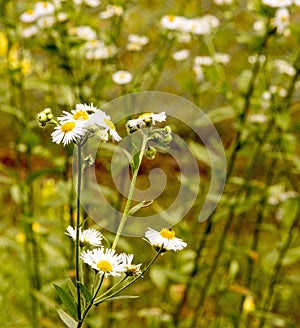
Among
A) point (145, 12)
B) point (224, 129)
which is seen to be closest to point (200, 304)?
point (224, 129)

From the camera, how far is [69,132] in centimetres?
51

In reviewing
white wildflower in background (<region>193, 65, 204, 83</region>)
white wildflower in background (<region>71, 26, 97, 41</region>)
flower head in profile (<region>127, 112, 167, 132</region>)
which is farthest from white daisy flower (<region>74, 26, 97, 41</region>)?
flower head in profile (<region>127, 112, 167, 132</region>)

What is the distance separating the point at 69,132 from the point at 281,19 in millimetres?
628

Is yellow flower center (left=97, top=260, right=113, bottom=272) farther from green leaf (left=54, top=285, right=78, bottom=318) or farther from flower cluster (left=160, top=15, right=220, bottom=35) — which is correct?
flower cluster (left=160, top=15, right=220, bottom=35)

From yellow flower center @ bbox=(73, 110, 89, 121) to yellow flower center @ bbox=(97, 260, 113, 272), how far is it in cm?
11

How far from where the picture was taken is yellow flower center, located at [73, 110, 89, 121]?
0.52 metres

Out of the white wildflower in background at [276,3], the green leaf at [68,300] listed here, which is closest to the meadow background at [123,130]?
the white wildflower in background at [276,3]

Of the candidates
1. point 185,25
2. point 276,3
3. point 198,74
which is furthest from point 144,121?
point 198,74

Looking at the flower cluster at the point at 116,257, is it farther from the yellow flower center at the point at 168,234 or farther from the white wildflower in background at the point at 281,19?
the white wildflower in background at the point at 281,19

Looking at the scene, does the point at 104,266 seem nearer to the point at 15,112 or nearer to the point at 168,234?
the point at 168,234

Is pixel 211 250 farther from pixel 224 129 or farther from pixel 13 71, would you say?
pixel 224 129

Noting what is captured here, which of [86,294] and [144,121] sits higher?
[144,121]

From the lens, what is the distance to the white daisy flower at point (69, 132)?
50cm

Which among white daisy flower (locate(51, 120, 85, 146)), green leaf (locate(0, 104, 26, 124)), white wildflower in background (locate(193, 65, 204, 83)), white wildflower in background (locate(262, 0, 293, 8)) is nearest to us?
white daisy flower (locate(51, 120, 85, 146))
